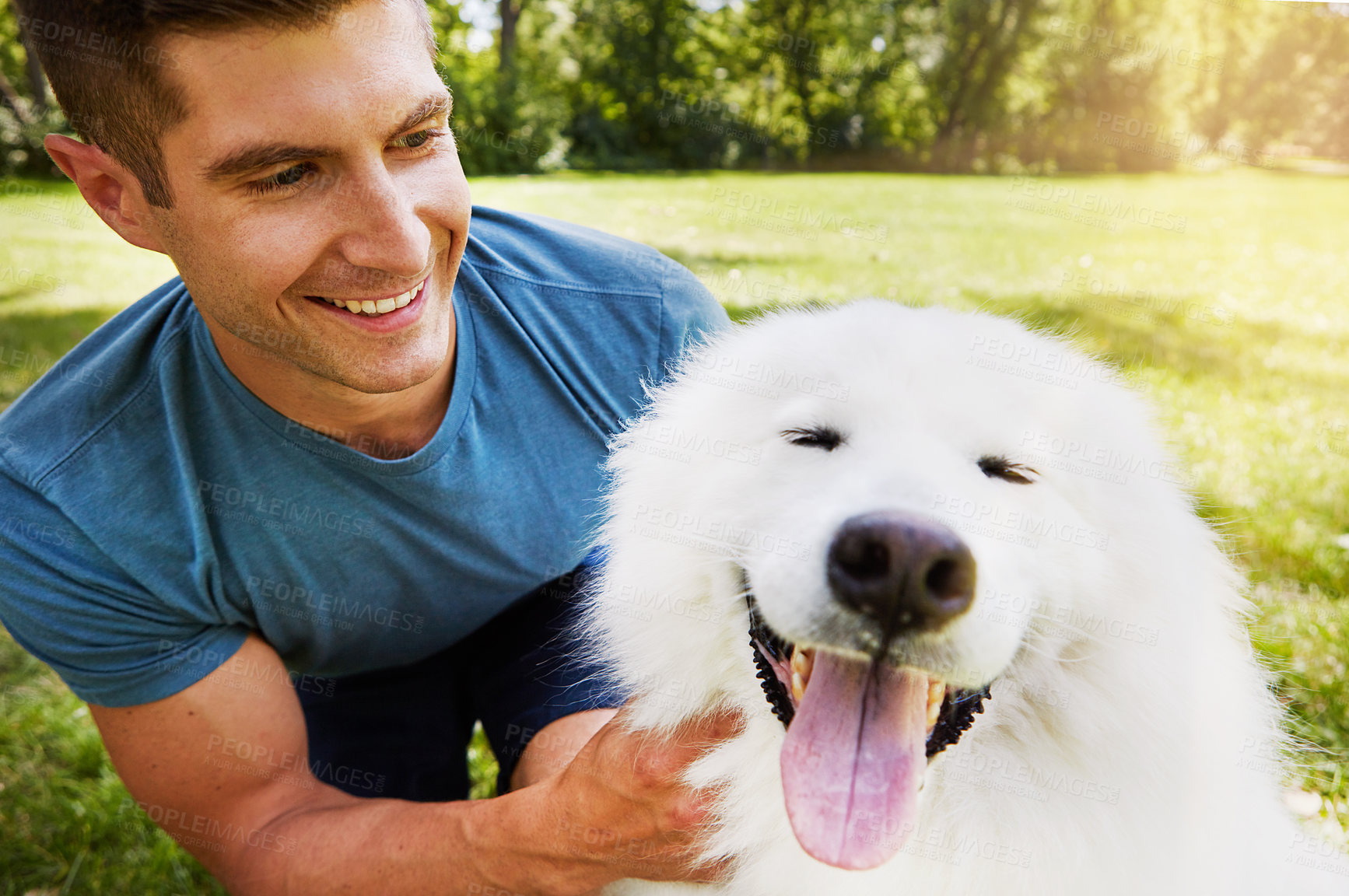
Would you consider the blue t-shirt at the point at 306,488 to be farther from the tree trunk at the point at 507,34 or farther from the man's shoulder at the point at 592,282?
the tree trunk at the point at 507,34

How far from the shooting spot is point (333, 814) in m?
2.08

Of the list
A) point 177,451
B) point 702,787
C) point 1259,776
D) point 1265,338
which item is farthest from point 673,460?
point 1265,338

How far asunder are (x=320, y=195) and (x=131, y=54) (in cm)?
42

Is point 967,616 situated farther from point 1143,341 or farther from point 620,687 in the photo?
point 1143,341

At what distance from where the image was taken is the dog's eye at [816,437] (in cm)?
159

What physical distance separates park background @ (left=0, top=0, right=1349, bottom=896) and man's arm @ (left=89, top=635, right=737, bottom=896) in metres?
0.74

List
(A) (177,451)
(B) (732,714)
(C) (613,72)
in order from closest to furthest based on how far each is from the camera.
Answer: (B) (732,714)
(A) (177,451)
(C) (613,72)

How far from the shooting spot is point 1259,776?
170cm

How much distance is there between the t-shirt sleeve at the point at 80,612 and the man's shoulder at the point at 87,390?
3.0 inches

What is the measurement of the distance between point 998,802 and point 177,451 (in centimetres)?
193

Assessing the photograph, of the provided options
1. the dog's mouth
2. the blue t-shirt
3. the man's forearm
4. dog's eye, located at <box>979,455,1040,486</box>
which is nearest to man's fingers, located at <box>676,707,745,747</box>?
the dog's mouth

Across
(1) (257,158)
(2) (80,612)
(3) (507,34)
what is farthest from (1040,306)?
(3) (507,34)

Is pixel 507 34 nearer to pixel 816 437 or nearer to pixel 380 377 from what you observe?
pixel 380 377

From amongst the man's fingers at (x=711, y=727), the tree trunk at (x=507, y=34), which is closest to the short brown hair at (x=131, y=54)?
the man's fingers at (x=711, y=727)
